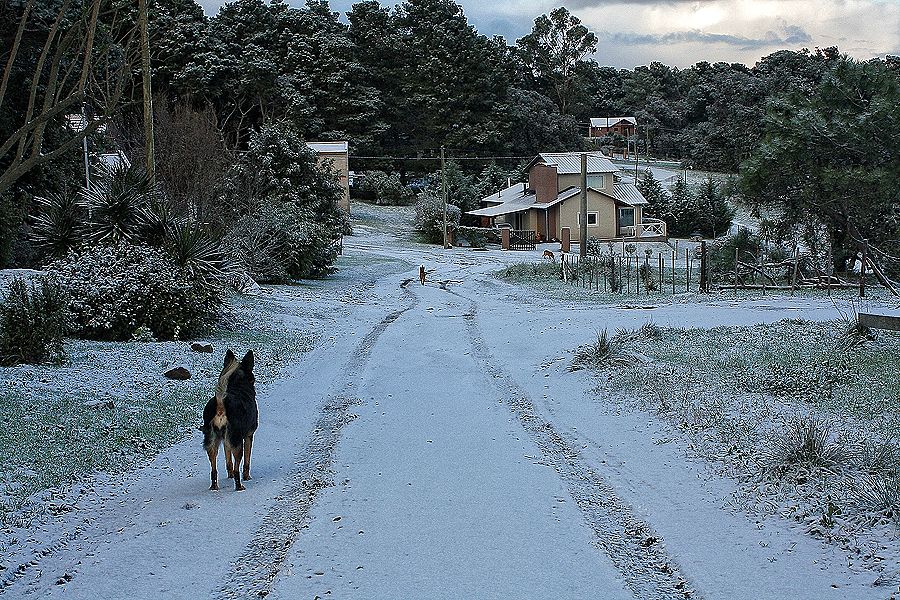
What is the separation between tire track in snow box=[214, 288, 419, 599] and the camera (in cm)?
595

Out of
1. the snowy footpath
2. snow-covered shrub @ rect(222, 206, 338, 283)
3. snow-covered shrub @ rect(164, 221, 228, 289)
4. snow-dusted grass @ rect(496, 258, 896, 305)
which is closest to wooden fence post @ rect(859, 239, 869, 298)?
snow-dusted grass @ rect(496, 258, 896, 305)

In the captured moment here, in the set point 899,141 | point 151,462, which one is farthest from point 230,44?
point 151,462

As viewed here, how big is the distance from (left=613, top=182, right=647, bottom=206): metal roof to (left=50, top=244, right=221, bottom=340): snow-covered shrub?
152 ft

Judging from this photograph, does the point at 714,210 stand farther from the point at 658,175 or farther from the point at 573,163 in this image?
the point at 658,175

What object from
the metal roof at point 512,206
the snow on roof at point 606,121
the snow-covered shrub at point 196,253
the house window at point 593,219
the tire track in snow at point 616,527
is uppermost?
the snow on roof at point 606,121

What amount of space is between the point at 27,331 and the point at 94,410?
2.91 m

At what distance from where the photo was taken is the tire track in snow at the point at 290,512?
234 inches

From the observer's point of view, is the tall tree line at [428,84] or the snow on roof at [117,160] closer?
the snow on roof at [117,160]

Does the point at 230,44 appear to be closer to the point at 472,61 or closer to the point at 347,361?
the point at 472,61

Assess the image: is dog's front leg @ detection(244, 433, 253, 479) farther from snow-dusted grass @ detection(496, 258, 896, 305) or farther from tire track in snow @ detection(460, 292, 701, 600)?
snow-dusted grass @ detection(496, 258, 896, 305)

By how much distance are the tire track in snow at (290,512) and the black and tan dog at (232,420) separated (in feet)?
1.75

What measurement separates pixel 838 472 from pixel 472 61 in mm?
76084

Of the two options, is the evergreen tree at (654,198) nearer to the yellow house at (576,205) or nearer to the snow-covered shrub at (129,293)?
the yellow house at (576,205)

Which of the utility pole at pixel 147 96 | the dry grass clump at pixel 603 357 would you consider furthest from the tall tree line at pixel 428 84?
the dry grass clump at pixel 603 357
